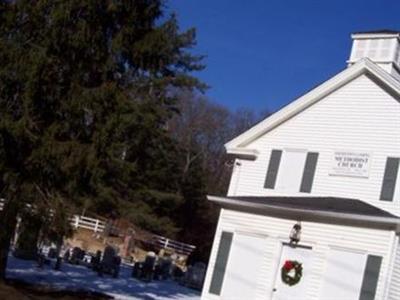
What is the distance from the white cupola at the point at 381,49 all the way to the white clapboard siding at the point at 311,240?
6.82 m

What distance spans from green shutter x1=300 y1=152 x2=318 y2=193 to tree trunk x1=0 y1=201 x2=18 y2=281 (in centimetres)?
853

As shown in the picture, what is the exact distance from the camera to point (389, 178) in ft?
62.6

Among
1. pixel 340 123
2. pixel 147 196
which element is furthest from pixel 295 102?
pixel 147 196

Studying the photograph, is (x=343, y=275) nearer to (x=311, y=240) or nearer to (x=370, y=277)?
(x=370, y=277)

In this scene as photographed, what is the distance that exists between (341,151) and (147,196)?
2972 cm

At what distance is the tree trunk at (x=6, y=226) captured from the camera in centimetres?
1700

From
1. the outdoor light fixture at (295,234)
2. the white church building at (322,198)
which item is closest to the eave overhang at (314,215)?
the white church building at (322,198)

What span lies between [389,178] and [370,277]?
A: 3.15 metres

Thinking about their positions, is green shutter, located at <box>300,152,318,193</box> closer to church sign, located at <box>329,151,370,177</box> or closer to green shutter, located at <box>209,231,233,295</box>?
church sign, located at <box>329,151,370,177</box>

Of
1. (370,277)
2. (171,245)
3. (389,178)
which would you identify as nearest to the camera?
(370,277)

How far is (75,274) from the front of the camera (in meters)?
24.7

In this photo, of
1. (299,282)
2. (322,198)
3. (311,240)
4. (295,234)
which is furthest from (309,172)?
(299,282)

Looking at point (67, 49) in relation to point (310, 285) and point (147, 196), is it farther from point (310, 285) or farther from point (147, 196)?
point (147, 196)

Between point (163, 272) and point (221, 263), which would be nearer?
point (221, 263)
